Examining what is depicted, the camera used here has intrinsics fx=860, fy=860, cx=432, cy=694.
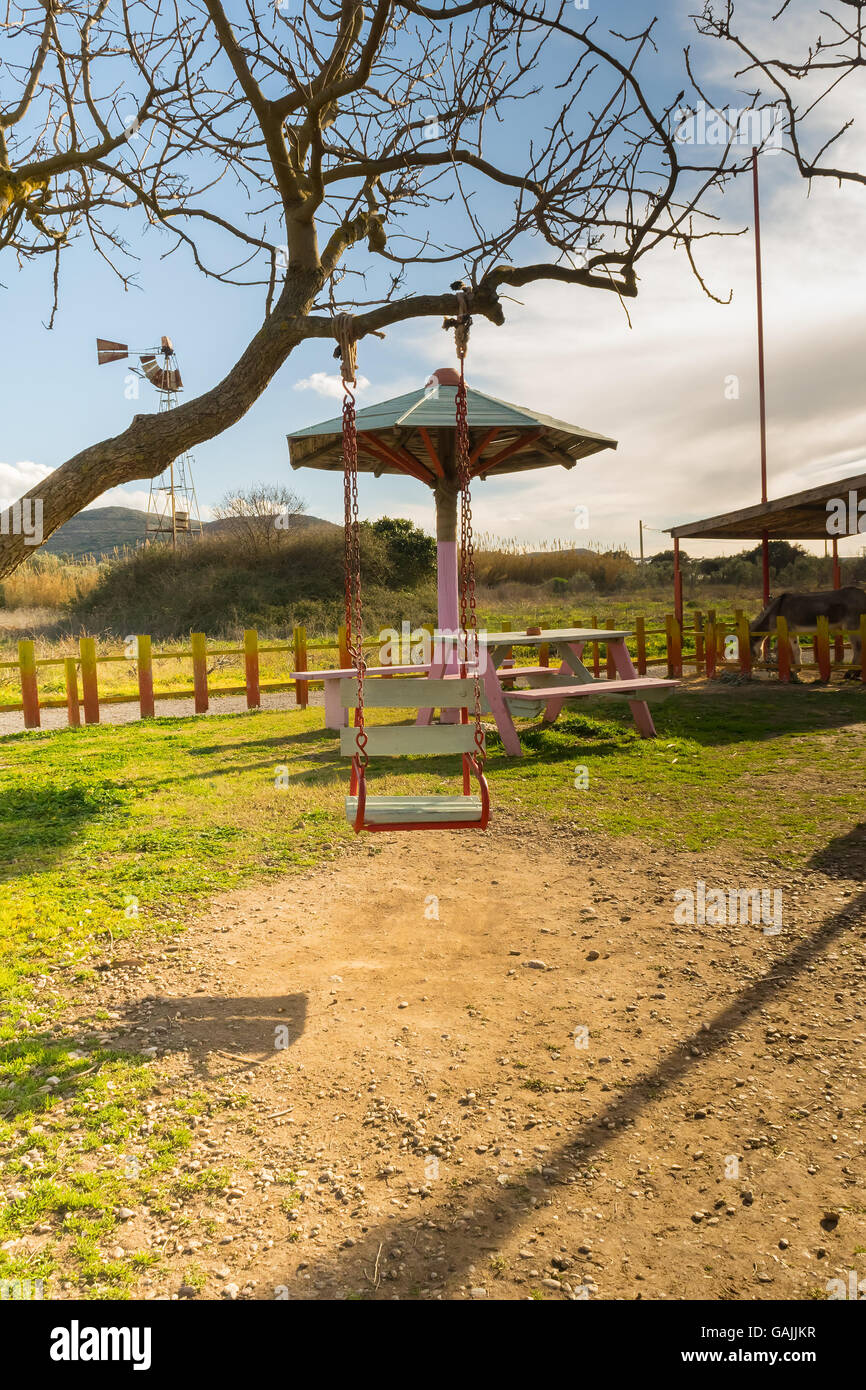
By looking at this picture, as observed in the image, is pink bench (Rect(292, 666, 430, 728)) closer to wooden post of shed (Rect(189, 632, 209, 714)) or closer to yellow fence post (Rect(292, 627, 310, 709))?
wooden post of shed (Rect(189, 632, 209, 714))

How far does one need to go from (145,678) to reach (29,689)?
1.58 metres

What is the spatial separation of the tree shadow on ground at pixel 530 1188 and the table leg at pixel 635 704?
598 cm

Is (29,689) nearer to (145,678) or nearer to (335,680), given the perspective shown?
(145,678)

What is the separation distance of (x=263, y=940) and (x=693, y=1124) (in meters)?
2.55

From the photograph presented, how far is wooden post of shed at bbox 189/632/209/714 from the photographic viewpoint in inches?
514

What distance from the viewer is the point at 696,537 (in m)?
16.0

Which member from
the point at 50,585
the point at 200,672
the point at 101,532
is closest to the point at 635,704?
the point at 200,672

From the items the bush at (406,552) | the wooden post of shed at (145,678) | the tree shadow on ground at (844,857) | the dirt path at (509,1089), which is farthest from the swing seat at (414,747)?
the bush at (406,552)

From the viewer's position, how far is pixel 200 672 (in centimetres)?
1322

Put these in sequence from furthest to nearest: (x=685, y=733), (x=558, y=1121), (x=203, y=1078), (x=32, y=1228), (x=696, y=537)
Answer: (x=696, y=537)
(x=685, y=733)
(x=203, y=1078)
(x=558, y=1121)
(x=32, y=1228)

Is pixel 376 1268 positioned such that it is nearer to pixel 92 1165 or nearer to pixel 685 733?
pixel 92 1165

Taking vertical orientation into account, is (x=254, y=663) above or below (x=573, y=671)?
above

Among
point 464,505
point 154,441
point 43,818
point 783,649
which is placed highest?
point 154,441
